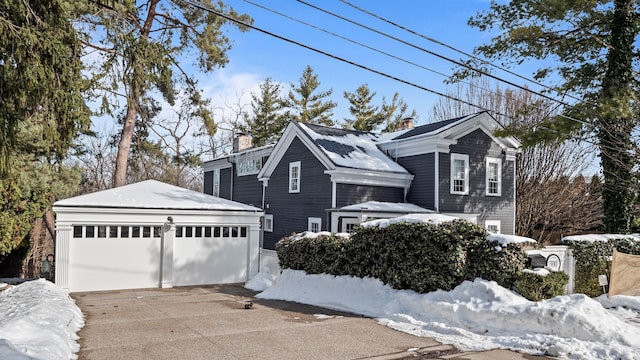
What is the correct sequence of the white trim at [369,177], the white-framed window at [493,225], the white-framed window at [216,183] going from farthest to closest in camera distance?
the white-framed window at [216,183]
the white-framed window at [493,225]
the white trim at [369,177]

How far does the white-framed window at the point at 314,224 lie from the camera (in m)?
18.8

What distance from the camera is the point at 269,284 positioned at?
14383mm

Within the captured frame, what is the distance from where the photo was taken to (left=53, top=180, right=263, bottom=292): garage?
13438 millimetres

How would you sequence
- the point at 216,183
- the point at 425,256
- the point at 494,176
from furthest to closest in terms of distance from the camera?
1. the point at 216,183
2. the point at 494,176
3. the point at 425,256

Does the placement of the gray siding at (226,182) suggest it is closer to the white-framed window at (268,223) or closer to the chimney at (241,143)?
the chimney at (241,143)

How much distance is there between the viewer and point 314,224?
1925 centimetres

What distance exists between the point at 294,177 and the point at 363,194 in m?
3.84

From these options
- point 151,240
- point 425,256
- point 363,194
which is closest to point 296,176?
point 363,194

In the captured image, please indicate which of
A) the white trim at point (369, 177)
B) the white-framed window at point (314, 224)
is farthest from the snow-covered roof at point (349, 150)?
the white-framed window at point (314, 224)

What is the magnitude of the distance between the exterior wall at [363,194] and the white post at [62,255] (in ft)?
30.8

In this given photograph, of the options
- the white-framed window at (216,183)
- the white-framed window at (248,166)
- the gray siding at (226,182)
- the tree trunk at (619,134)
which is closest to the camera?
the tree trunk at (619,134)

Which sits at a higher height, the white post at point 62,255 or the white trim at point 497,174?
the white trim at point 497,174

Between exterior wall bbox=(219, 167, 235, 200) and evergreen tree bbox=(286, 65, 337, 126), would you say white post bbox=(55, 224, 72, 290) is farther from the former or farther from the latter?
evergreen tree bbox=(286, 65, 337, 126)

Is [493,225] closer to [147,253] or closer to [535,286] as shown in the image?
[535,286]
